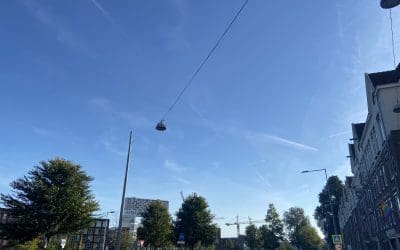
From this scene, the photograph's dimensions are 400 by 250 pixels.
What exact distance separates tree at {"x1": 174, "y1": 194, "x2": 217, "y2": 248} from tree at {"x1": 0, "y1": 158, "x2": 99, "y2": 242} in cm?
2273

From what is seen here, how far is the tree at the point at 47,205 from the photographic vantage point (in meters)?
31.1

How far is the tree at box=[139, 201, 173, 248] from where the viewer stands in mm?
50281

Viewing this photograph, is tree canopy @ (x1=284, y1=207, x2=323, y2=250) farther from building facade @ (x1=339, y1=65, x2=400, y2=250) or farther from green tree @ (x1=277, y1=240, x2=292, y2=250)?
building facade @ (x1=339, y1=65, x2=400, y2=250)

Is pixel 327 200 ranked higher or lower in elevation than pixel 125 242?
higher

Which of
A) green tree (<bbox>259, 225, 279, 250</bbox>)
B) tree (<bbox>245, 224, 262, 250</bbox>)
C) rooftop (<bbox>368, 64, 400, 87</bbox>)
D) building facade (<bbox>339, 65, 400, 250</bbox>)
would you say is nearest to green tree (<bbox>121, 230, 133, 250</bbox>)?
green tree (<bbox>259, 225, 279, 250</bbox>)

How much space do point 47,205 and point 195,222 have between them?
2666 centimetres

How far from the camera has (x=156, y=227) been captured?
50.8m

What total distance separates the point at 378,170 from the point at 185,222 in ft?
99.9

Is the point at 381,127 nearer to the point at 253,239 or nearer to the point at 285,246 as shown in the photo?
the point at 285,246

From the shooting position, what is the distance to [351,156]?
162 ft

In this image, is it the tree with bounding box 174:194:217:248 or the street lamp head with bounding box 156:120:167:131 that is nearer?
the street lamp head with bounding box 156:120:167:131

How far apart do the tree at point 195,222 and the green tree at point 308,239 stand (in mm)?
41196

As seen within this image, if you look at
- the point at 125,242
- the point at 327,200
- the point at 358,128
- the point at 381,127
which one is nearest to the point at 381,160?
the point at 381,127

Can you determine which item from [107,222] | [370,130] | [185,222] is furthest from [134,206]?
[370,130]
